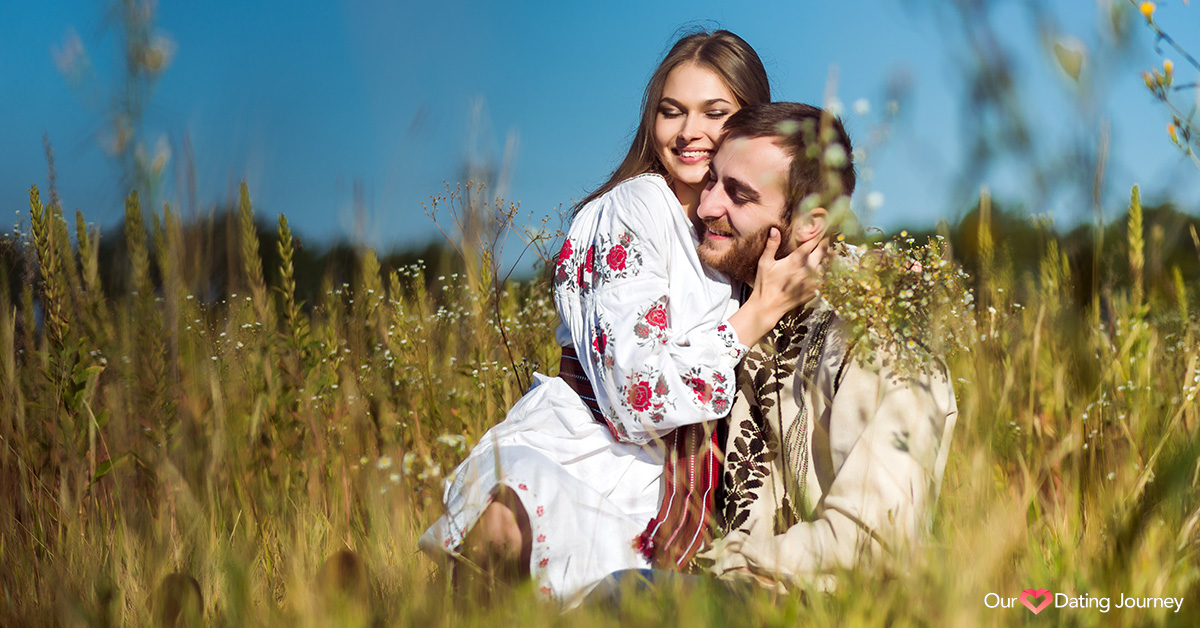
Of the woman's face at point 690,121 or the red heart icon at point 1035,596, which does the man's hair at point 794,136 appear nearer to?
the woman's face at point 690,121

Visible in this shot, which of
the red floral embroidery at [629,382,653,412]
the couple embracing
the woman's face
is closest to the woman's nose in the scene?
the woman's face

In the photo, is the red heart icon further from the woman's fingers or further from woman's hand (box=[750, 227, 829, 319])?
the woman's fingers

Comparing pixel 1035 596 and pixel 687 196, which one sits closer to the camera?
pixel 1035 596

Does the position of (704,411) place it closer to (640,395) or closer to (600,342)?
(640,395)

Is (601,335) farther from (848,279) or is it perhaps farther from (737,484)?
(848,279)

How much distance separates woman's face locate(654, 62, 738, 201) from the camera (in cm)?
273

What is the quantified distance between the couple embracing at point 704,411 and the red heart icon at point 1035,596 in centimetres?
26

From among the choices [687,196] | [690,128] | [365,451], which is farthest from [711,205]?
[365,451]

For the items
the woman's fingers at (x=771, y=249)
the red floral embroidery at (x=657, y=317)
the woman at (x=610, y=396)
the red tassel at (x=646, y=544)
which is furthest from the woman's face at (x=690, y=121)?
the red tassel at (x=646, y=544)

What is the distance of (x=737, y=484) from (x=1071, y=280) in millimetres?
1147

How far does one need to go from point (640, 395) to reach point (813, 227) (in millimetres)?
667

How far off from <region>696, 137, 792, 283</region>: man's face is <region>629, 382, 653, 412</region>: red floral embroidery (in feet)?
1.57

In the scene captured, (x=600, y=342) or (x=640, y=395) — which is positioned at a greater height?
(x=600, y=342)

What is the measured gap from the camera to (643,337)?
2.18 m
